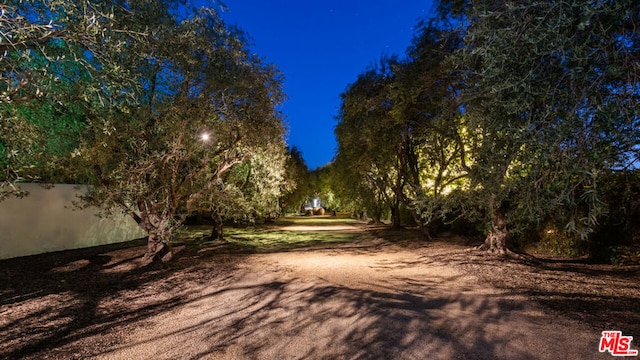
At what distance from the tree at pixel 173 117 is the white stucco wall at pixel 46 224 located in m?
2.78

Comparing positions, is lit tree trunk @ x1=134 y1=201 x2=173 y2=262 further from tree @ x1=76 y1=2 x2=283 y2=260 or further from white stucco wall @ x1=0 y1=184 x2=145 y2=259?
white stucco wall @ x1=0 y1=184 x2=145 y2=259

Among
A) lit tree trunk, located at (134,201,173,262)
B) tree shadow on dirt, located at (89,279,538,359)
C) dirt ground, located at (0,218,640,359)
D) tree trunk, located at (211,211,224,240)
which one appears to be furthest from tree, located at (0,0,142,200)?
tree trunk, located at (211,211,224,240)

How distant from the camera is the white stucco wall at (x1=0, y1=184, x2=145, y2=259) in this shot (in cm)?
1185

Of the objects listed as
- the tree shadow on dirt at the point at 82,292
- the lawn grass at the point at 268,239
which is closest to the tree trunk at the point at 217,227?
the lawn grass at the point at 268,239

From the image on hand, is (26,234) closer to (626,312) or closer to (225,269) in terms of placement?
(225,269)

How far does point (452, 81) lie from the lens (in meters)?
11.5

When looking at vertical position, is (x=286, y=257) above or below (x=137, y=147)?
below

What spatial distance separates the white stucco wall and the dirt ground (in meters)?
1.36

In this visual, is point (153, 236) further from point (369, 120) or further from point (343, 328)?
point (369, 120)

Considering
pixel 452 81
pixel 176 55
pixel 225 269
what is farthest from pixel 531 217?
pixel 176 55

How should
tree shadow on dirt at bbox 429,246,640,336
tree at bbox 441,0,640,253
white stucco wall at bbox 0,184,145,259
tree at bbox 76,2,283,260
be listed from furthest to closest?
white stucco wall at bbox 0,184,145,259 → tree at bbox 76,2,283,260 → tree shadow on dirt at bbox 429,246,640,336 → tree at bbox 441,0,640,253

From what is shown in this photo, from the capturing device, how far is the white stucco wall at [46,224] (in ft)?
38.9

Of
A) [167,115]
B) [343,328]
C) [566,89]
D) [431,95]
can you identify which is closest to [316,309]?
[343,328]

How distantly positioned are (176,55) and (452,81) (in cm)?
928
